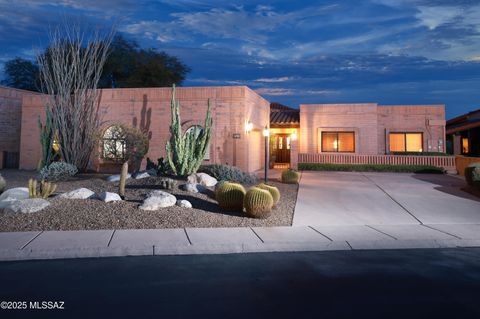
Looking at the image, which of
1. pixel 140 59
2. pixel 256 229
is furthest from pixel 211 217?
pixel 140 59

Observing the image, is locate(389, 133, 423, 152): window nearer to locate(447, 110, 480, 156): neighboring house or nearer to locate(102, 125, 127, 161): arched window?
locate(447, 110, 480, 156): neighboring house

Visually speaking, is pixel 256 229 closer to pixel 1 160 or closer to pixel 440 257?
pixel 440 257

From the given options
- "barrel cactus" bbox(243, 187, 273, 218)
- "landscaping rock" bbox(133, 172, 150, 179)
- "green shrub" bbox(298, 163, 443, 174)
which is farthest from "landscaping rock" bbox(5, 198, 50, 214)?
"green shrub" bbox(298, 163, 443, 174)

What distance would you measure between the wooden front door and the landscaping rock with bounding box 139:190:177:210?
16829mm

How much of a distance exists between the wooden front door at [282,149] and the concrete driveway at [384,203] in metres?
10.2

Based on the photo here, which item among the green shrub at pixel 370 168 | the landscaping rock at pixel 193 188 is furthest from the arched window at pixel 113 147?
the green shrub at pixel 370 168

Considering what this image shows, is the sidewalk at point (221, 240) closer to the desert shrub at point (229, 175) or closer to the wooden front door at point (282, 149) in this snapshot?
the desert shrub at point (229, 175)

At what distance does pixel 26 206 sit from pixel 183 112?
37.0 ft

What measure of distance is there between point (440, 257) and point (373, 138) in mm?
19431

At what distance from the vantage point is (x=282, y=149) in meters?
27.0

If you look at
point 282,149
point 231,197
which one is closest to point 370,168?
point 282,149

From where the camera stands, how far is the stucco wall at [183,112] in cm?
1917

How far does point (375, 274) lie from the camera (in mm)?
5758

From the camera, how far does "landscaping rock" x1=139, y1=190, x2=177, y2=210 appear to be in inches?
397
